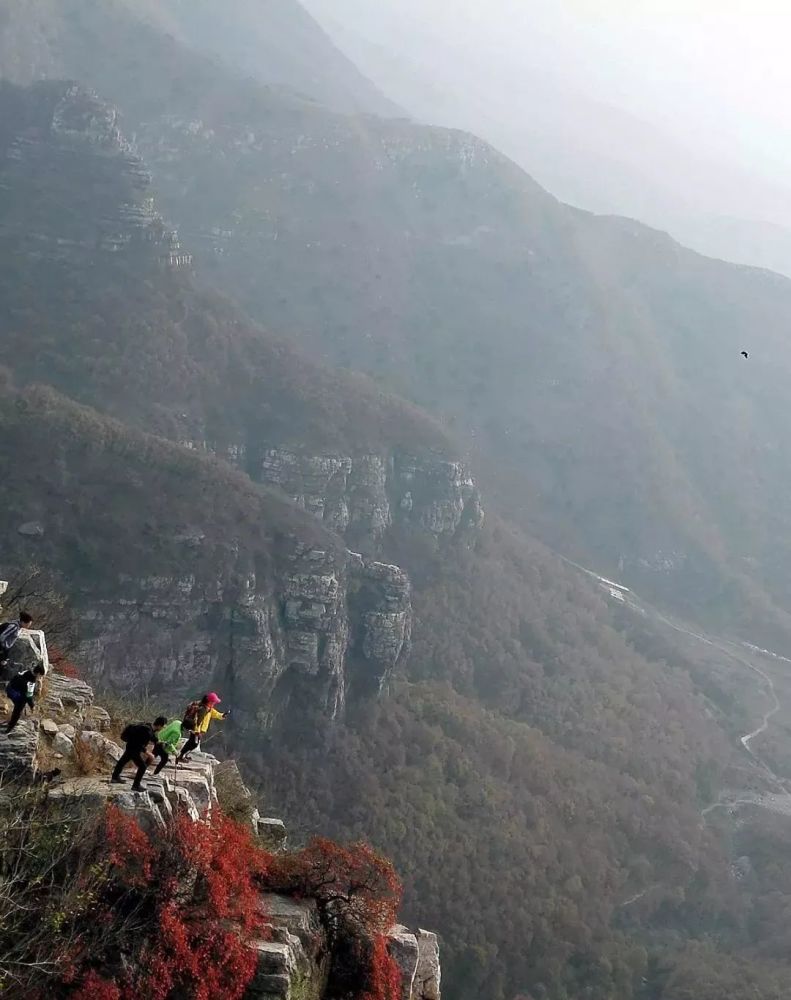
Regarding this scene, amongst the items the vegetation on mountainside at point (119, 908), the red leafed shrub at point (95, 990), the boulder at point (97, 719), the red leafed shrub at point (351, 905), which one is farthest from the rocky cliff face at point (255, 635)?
the red leafed shrub at point (95, 990)

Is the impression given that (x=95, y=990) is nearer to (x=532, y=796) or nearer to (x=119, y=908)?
(x=119, y=908)

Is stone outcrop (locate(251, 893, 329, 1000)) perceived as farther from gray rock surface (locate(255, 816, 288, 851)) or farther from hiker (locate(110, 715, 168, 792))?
gray rock surface (locate(255, 816, 288, 851))

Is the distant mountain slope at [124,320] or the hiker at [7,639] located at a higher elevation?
the hiker at [7,639]

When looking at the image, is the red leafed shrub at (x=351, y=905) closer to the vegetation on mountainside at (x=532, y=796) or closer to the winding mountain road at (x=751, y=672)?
→ the vegetation on mountainside at (x=532, y=796)

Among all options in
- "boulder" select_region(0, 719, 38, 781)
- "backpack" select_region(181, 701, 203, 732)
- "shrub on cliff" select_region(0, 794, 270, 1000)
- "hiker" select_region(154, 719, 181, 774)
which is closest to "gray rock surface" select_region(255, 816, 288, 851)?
"backpack" select_region(181, 701, 203, 732)

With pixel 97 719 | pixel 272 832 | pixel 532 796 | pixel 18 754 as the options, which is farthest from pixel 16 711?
pixel 532 796

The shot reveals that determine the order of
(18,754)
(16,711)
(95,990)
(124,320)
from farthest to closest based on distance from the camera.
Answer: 1. (124,320)
2. (16,711)
3. (18,754)
4. (95,990)

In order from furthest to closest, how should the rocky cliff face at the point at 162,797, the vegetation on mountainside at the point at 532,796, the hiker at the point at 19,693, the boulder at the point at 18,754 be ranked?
the vegetation on mountainside at the point at 532,796
the hiker at the point at 19,693
the boulder at the point at 18,754
the rocky cliff face at the point at 162,797
